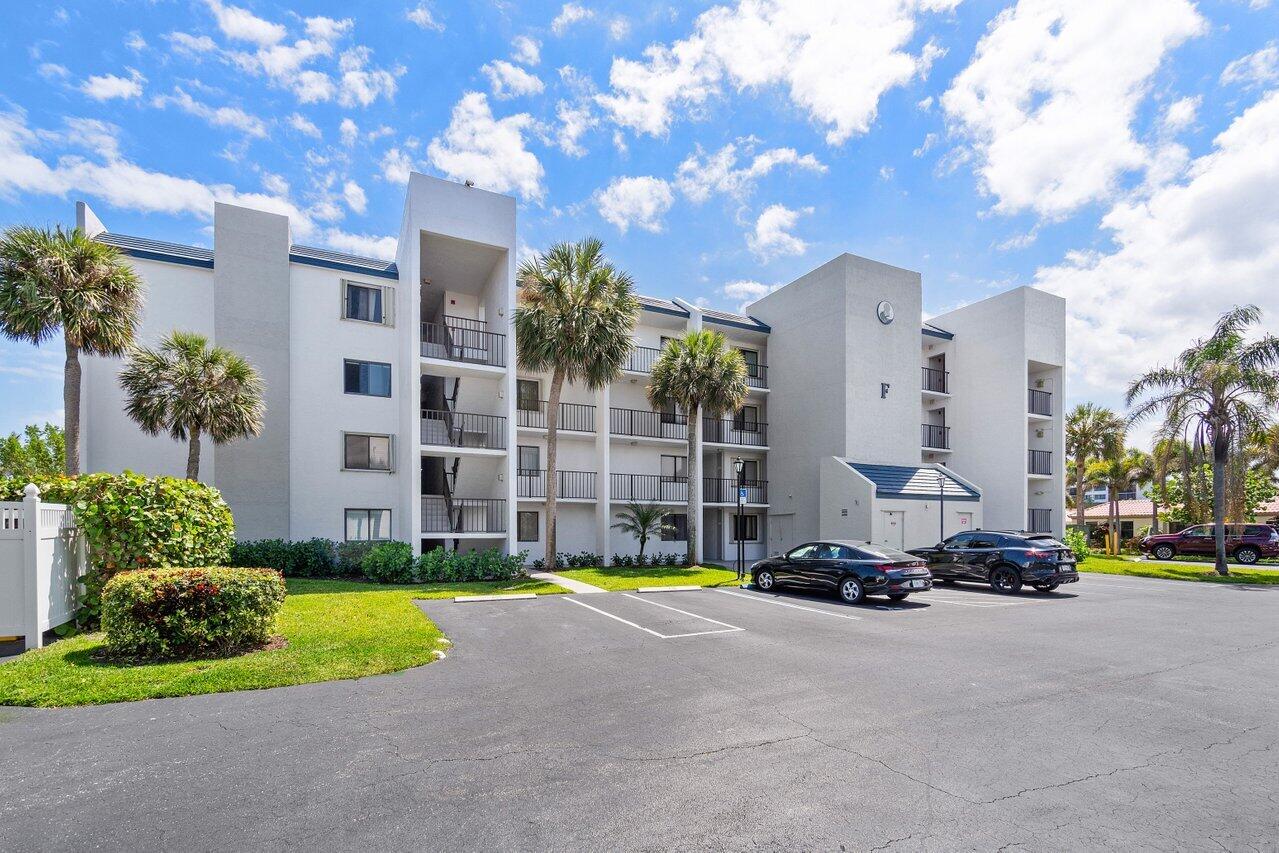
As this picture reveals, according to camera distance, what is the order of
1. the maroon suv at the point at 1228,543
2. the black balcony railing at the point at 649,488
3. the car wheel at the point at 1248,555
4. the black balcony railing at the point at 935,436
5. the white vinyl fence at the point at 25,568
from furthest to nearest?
the black balcony railing at the point at 935,436 → the car wheel at the point at 1248,555 → the maroon suv at the point at 1228,543 → the black balcony railing at the point at 649,488 → the white vinyl fence at the point at 25,568

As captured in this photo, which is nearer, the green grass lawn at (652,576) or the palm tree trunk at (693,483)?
the green grass lawn at (652,576)

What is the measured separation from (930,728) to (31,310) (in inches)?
758

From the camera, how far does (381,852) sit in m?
3.57

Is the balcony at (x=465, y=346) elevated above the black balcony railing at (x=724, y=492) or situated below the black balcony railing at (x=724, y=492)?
above

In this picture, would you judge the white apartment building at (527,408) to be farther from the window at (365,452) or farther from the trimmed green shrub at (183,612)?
the trimmed green shrub at (183,612)

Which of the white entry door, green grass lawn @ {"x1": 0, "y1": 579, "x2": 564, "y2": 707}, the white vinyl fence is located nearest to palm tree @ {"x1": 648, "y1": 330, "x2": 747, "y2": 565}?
the white entry door

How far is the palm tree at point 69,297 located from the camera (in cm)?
1411

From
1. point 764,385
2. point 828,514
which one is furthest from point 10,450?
point 828,514

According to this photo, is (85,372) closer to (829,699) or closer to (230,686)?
(230,686)

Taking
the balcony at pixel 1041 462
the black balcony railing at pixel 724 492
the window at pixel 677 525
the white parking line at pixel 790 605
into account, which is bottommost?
the white parking line at pixel 790 605

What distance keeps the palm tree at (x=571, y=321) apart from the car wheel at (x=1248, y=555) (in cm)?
2831

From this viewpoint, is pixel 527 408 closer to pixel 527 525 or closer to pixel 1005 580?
pixel 527 525

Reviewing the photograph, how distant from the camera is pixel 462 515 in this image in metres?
19.6

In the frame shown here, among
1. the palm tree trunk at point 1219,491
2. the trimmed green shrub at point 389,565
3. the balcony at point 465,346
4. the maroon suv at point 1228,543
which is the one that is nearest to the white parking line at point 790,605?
the trimmed green shrub at point 389,565
